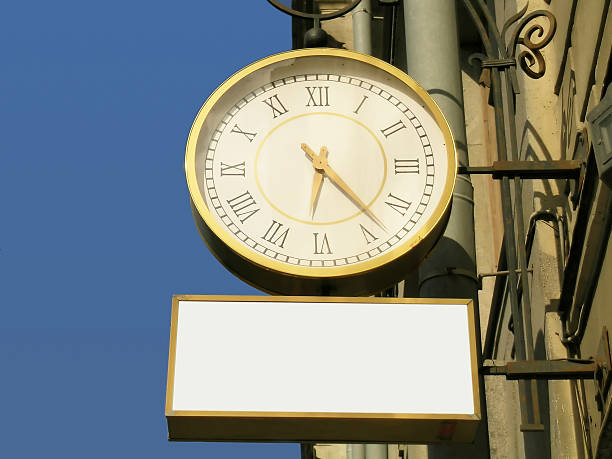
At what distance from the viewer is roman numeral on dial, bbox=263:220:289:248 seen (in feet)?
18.4

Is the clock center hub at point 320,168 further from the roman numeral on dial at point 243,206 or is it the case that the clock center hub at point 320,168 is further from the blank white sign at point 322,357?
the blank white sign at point 322,357

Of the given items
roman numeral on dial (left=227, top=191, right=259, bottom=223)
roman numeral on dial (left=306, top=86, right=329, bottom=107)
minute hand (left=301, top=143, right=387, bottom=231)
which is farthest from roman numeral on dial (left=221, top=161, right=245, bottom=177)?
roman numeral on dial (left=306, top=86, right=329, bottom=107)

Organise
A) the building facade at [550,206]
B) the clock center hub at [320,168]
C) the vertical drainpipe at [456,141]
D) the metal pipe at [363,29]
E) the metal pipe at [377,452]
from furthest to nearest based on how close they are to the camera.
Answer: the metal pipe at [377,452] → the metal pipe at [363,29] → the vertical drainpipe at [456,141] → the clock center hub at [320,168] → the building facade at [550,206]

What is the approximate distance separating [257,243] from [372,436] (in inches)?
36.6

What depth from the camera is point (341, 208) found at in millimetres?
5723

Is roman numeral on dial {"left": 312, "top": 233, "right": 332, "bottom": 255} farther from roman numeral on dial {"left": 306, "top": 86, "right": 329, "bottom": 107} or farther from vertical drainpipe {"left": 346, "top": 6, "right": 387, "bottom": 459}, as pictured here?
vertical drainpipe {"left": 346, "top": 6, "right": 387, "bottom": 459}

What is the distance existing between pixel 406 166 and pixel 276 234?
0.62m

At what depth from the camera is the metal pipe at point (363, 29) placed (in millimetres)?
12469

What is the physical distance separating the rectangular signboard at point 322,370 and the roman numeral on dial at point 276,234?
359mm

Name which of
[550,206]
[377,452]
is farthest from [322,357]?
[377,452]

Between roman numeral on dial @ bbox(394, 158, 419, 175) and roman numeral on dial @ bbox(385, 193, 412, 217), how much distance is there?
0.13 metres

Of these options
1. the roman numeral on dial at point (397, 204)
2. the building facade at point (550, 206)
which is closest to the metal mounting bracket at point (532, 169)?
the building facade at point (550, 206)

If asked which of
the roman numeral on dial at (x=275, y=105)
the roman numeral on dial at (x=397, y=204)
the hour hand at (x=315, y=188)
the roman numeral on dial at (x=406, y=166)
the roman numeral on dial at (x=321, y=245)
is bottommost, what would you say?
the roman numeral on dial at (x=321, y=245)

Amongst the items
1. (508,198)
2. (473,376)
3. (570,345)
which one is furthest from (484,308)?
(473,376)
